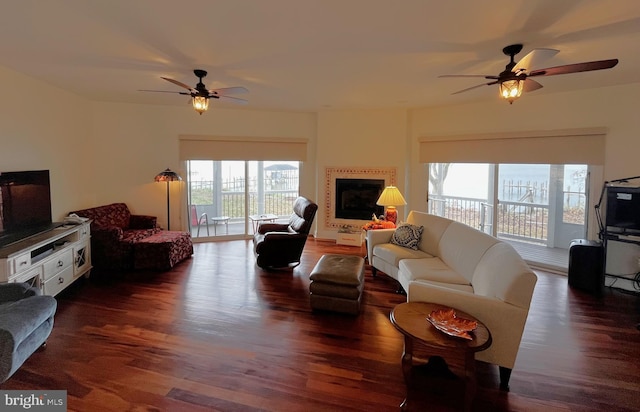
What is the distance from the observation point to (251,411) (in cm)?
219

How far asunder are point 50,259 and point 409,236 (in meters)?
4.21

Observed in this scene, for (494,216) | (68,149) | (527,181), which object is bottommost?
(494,216)

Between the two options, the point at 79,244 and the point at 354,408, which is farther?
the point at 79,244

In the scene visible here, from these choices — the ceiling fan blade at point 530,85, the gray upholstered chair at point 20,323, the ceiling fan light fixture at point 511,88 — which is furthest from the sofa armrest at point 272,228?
the ceiling fan blade at point 530,85

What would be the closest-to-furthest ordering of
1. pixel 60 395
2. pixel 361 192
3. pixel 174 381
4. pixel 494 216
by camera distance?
pixel 60 395, pixel 174 381, pixel 494 216, pixel 361 192

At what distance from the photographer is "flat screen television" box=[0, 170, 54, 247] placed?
346 cm

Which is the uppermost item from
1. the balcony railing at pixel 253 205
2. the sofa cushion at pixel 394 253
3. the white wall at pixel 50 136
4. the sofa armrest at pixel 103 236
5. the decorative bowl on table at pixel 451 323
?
the white wall at pixel 50 136

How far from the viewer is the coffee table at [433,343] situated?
6.84 ft

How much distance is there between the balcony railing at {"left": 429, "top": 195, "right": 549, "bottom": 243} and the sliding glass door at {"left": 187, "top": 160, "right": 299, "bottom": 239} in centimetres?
349

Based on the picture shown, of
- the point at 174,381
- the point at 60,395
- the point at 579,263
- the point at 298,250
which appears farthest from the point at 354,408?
the point at 579,263

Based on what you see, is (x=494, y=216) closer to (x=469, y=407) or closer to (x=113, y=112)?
(x=469, y=407)

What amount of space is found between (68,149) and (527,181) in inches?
296

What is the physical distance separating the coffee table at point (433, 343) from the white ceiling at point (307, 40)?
215 centimetres

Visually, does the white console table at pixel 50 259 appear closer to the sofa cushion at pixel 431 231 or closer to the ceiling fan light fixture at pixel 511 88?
the sofa cushion at pixel 431 231
